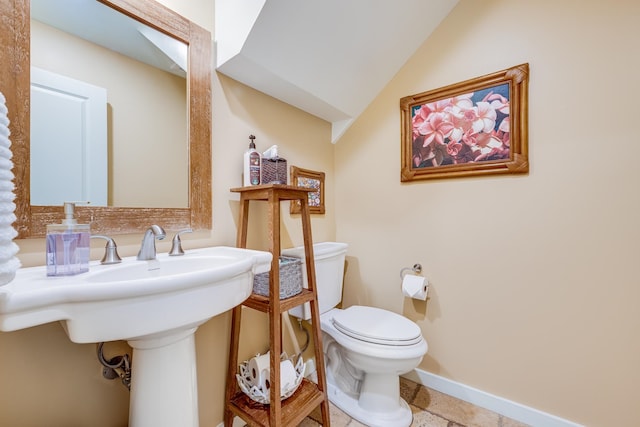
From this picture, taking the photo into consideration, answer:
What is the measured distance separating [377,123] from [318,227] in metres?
0.79

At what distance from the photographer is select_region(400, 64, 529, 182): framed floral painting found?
1314mm

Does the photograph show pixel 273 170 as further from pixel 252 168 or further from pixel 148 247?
pixel 148 247

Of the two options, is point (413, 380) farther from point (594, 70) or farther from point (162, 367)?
point (594, 70)

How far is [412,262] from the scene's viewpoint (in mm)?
1640

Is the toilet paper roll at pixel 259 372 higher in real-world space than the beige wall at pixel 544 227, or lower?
lower

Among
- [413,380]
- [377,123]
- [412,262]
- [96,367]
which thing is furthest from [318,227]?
[96,367]

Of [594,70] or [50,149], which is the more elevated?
[594,70]

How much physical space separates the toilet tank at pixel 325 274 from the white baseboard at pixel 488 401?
2.31 ft

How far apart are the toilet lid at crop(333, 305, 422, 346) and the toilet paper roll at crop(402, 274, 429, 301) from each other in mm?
156

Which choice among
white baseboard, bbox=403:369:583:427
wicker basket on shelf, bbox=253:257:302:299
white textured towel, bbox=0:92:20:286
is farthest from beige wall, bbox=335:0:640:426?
white textured towel, bbox=0:92:20:286

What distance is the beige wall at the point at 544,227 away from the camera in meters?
1.13

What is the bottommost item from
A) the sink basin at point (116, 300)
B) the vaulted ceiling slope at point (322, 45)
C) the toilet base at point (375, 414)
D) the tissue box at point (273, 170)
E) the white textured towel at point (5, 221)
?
the toilet base at point (375, 414)

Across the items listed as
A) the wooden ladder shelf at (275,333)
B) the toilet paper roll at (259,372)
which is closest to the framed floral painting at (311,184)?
the wooden ladder shelf at (275,333)

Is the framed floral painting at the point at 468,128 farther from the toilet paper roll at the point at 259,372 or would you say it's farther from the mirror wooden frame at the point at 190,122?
the toilet paper roll at the point at 259,372
